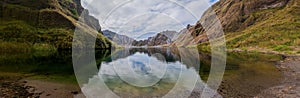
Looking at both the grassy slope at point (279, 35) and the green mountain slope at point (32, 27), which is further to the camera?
the green mountain slope at point (32, 27)

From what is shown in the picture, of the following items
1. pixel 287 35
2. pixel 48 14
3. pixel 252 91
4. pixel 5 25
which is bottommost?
pixel 252 91

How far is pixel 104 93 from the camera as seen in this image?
22234 millimetres

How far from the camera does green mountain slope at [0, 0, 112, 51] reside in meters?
131

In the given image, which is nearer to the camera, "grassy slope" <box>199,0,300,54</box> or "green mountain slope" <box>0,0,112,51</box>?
"grassy slope" <box>199,0,300,54</box>

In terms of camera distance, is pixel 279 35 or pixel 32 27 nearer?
pixel 279 35

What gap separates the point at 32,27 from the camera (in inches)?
6142

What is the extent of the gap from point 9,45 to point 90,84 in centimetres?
11446

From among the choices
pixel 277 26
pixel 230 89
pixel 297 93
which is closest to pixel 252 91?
pixel 230 89

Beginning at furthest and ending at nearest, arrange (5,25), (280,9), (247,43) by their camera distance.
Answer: (280,9) → (5,25) → (247,43)

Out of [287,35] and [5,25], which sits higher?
[5,25]

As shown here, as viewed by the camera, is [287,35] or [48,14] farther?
[48,14]

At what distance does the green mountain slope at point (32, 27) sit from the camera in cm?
13076

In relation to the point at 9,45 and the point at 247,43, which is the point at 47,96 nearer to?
the point at 9,45

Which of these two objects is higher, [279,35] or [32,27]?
[32,27]
